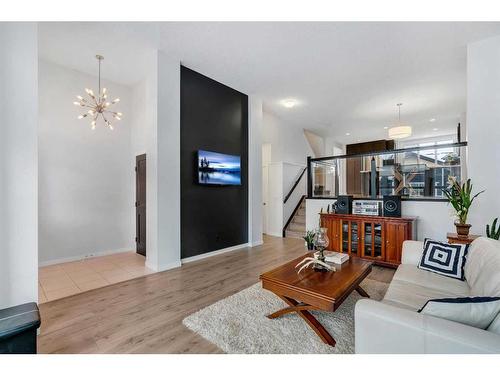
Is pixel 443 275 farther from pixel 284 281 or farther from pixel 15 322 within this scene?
pixel 15 322

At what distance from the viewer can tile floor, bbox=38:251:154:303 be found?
2914 millimetres

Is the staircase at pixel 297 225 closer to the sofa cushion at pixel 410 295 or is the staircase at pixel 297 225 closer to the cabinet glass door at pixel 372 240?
the cabinet glass door at pixel 372 240

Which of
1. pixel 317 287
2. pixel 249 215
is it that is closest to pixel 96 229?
pixel 249 215

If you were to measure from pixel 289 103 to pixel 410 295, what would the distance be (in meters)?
4.98

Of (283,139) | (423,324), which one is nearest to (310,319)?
(423,324)

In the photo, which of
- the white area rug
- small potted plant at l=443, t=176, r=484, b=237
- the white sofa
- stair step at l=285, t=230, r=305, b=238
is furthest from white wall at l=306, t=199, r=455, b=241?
stair step at l=285, t=230, r=305, b=238

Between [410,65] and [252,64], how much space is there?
2.68m

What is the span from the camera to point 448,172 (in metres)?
4.15

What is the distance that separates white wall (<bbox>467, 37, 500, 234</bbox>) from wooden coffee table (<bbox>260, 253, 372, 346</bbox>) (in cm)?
220

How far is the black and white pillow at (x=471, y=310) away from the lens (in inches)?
47.1

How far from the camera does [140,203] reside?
15.3 feet

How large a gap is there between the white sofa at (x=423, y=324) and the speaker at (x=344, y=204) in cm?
229
